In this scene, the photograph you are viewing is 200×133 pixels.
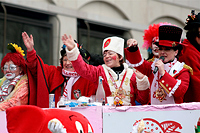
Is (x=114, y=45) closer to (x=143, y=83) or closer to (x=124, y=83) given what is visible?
(x=124, y=83)

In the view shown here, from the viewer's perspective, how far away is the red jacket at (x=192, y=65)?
5270 mm

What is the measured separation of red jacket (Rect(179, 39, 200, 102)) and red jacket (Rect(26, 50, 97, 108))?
4.47 ft

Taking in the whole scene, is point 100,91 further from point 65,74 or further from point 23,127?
point 23,127

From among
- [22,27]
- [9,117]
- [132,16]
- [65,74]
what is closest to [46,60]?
[22,27]

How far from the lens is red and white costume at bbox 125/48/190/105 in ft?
15.8

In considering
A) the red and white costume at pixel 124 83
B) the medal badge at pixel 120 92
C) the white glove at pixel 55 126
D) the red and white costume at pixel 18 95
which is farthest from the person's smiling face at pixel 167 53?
the white glove at pixel 55 126

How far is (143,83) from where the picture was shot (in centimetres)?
537

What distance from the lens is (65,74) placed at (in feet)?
19.9

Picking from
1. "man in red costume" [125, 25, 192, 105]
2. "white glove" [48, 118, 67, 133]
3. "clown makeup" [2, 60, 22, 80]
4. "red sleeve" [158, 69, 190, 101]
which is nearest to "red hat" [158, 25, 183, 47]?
"man in red costume" [125, 25, 192, 105]

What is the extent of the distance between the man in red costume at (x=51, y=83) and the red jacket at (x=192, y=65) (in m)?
1.39

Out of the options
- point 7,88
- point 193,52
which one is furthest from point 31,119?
point 193,52

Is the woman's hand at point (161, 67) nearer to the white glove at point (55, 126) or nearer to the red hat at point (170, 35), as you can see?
the red hat at point (170, 35)

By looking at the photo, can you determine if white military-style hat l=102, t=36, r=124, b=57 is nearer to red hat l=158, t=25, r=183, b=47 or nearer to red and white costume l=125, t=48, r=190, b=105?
red and white costume l=125, t=48, r=190, b=105

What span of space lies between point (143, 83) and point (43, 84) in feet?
5.18
